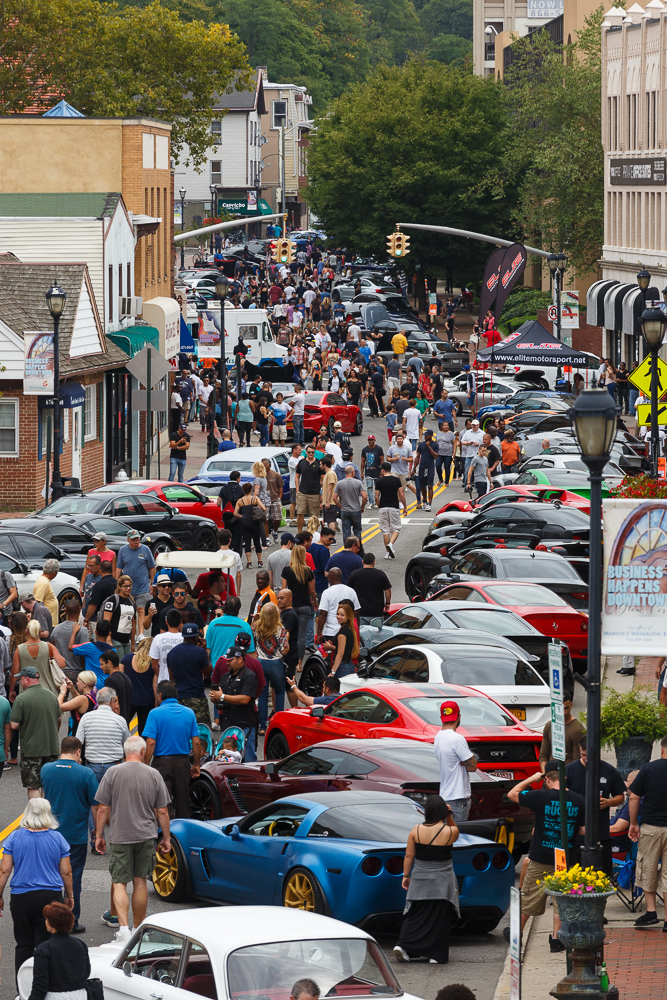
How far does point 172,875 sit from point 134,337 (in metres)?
31.6

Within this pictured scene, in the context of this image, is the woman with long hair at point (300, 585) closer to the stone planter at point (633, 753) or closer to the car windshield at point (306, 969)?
the stone planter at point (633, 753)

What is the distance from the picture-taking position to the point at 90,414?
39062mm

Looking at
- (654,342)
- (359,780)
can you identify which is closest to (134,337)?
(654,342)

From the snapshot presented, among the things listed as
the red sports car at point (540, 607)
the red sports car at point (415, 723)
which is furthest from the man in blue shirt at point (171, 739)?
the red sports car at point (540, 607)

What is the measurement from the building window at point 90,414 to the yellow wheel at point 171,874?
1053 inches

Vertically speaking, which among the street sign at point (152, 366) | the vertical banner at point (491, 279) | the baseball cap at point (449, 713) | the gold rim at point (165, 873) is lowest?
the gold rim at point (165, 873)

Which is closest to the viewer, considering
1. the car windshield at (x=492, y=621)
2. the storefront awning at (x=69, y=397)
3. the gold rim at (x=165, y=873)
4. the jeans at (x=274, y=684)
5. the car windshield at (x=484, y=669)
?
the gold rim at (x=165, y=873)

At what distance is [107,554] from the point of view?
2072 centimetres

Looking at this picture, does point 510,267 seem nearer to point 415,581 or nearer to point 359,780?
point 415,581

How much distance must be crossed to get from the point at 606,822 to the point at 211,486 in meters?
21.3

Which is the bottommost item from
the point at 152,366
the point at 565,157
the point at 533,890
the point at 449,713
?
the point at 533,890

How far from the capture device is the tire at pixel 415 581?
24.1 meters

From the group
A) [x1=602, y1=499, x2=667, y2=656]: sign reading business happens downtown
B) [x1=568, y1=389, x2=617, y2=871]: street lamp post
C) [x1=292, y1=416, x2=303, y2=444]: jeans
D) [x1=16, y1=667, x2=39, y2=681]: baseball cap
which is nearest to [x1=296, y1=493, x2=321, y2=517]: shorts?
[x1=292, y1=416, x2=303, y2=444]: jeans

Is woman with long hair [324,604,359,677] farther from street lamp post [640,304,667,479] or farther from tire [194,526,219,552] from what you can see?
tire [194,526,219,552]
